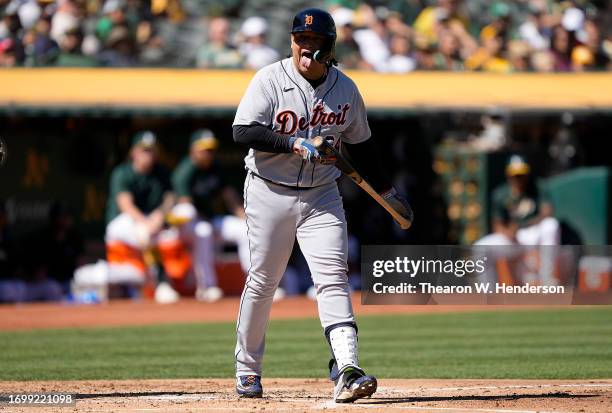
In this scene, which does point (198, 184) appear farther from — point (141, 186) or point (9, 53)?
point (9, 53)

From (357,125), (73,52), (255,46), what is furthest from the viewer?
(255,46)

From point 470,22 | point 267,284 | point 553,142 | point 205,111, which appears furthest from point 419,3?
point 267,284

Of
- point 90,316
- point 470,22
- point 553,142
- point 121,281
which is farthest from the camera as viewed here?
point 470,22

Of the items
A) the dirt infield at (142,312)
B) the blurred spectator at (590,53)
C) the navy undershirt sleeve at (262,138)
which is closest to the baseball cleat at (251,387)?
the navy undershirt sleeve at (262,138)

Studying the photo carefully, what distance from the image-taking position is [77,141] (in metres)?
14.8

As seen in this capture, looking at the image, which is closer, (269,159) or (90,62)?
(269,159)

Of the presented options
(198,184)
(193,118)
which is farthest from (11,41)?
(198,184)

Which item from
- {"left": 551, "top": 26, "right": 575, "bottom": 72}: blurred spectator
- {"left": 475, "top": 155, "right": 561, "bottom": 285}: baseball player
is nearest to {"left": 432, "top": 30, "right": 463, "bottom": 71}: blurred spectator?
{"left": 551, "top": 26, "right": 575, "bottom": 72}: blurred spectator

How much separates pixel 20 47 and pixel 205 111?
7.55ft

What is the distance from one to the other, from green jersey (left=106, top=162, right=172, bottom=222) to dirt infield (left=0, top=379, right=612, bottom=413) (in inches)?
250

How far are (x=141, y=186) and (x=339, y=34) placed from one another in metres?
3.51

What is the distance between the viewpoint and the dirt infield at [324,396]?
564 cm

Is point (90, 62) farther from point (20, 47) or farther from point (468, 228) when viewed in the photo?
point (468, 228)

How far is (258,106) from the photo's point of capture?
19.4 feet
